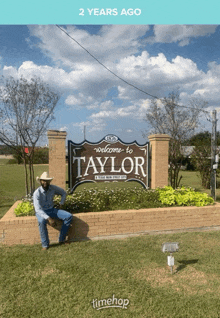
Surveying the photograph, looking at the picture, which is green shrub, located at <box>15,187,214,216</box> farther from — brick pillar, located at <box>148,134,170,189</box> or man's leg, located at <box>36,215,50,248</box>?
man's leg, located at <box>36,215,50,248</box>

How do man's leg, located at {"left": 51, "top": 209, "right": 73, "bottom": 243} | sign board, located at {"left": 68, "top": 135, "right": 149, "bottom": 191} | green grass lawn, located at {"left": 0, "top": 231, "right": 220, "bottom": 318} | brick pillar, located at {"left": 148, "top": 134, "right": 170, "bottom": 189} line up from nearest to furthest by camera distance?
green grass lawn, located at {"left": 0, "top": 231, "right": 220, "bottom": 318}
man's leg, located at {"left": 51, "top": 209, "right": 73, "bottom": 243}
sign board, located at {"left": 68, "top": 135, "right": 149, "bottom": 191}
brick pillar, located at {"left": 148, "top": 134, "right": 170, "bottom": 189}

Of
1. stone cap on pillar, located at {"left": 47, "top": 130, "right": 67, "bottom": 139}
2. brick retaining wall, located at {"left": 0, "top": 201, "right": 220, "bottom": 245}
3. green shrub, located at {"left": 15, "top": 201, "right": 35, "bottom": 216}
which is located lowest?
brick retaining wall, located at {"left": 0, "top": 201, "right": 220, "bottom": 245}

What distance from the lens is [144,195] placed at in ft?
21.6

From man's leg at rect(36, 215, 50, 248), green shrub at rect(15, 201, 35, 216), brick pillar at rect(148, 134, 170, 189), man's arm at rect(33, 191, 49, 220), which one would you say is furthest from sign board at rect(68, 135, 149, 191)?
man's leg at rect(36, 215, 50, 248)

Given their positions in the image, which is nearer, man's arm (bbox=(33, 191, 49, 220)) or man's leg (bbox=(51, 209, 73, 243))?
man's arm (bbox=(33, 191, 49, 220))

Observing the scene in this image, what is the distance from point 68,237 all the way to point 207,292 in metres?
3.01

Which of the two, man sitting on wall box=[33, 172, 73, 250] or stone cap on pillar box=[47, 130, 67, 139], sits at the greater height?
stone cap on pillar box=[47, 130, 67, 139]

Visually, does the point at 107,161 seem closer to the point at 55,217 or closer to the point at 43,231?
the point at 55,217

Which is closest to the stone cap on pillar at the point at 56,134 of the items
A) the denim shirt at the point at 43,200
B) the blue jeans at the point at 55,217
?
the denim shirt at the point at 43,200

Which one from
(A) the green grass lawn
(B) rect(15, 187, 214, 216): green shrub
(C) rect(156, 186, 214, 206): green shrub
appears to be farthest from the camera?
(C) rect(156, 186, 214, 206): green shrub

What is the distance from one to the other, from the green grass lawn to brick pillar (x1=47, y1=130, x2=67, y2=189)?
2.14 metres

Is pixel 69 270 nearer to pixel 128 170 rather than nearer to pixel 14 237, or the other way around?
pixel 14 237

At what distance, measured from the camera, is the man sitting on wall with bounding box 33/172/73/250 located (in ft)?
16.1

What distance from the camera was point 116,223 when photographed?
5.68m
